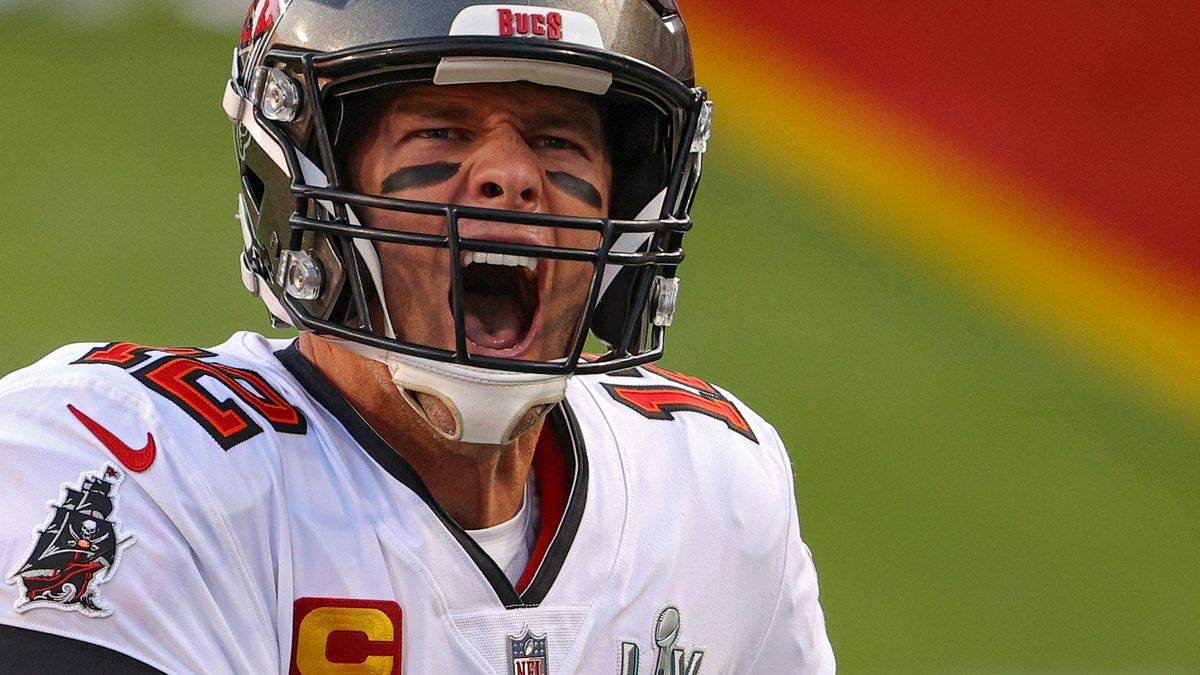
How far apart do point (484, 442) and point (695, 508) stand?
310 mm

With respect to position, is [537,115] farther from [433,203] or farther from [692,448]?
[692,448]

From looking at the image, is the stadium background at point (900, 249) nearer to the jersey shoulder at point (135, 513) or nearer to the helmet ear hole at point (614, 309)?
the helmet ear hole at point (614, 309)

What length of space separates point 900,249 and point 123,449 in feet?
13.0

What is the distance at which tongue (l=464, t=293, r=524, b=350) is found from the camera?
63.4 inches

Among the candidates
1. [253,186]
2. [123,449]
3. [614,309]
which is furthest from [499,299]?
[123,449]

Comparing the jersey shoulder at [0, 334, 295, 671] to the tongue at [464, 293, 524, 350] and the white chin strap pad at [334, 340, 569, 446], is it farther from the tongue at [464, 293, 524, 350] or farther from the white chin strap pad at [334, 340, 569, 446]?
the tongue at [464, 293, 524, 350]

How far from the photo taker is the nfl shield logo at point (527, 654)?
1527 millimetres

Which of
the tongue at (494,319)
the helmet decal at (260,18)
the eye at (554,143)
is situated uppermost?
the helmet decal at (260,18)

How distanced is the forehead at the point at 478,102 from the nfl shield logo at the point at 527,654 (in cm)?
49

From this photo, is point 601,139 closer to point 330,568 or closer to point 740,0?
point 330,568

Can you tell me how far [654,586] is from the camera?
5.44 feet

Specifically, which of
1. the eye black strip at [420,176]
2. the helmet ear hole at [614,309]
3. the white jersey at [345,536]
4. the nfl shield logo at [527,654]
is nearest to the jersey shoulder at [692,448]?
the white jersey at [345,536]

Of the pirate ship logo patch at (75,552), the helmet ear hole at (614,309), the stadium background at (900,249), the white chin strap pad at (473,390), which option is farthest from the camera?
the stadium background at (900,249)

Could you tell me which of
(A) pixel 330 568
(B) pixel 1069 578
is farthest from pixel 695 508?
(B) pixel 1069 578
